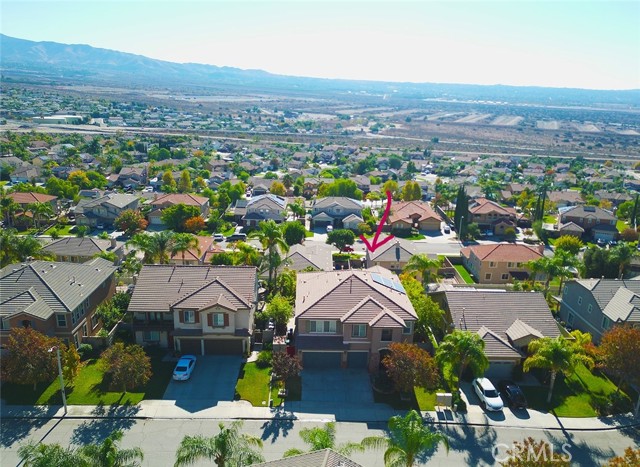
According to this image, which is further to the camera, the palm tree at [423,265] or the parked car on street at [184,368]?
the palm tree at [423,265]

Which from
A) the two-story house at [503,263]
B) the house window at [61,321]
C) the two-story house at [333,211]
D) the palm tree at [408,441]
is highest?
the palm tree at [408,441]

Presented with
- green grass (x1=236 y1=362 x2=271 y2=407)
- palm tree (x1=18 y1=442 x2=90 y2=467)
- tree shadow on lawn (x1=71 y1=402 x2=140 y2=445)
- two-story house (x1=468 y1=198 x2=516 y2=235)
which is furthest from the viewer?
two-story house (x1=468 y1=198 x2=516 y2=235)

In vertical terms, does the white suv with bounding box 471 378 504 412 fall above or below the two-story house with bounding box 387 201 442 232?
above

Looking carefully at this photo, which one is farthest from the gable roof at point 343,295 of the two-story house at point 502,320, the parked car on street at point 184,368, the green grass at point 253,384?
the parked car on street at point 184,368

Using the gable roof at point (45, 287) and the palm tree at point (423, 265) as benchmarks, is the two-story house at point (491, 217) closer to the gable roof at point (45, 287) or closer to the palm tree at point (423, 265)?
the palm tree at point (423, 265)

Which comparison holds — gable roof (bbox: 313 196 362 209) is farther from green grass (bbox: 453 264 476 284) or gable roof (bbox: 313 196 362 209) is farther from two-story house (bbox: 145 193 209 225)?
green grass (bbox: 453 264 476 284)

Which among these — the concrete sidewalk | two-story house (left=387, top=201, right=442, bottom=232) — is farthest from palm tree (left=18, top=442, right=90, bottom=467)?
two-story house (left=387, top=201, right=442, bottom=232)

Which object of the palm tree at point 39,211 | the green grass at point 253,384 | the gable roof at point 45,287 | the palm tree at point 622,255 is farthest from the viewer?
the palm tree at point 39,211
